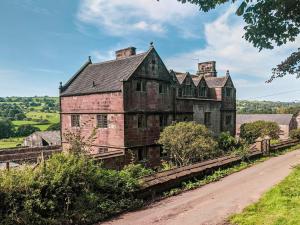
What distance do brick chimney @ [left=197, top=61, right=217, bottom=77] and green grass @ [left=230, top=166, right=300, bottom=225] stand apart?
31.2 metres

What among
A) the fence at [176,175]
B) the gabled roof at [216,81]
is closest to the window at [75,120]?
the fence at [176,175]

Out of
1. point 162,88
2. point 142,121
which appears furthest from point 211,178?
point 162,88

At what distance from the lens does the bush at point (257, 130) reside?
45250 mm

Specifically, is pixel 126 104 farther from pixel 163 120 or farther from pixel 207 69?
pixel 207 69

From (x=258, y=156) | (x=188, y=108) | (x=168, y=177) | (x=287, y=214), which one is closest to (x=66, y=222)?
(x=168, y=177)

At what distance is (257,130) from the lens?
45469 millimetres

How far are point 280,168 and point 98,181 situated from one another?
15050mm

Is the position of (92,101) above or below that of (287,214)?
above

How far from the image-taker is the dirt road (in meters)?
10.6

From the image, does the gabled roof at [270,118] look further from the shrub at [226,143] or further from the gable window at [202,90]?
the gable window at [202,90]

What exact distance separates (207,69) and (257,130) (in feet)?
42.3

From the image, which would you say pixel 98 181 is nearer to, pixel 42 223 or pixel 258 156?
pixel 42 223

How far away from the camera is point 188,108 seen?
31297 millimetres

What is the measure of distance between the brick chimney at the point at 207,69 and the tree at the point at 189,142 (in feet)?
67.2
